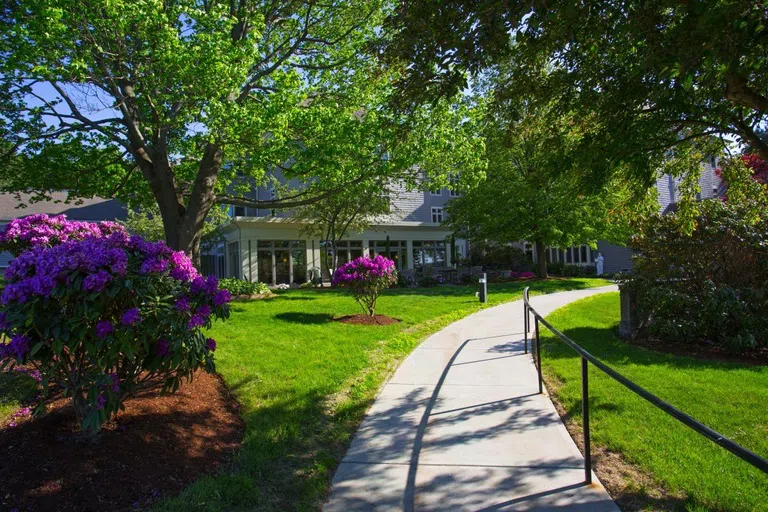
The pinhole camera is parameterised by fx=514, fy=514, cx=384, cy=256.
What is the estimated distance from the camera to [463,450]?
4.38m

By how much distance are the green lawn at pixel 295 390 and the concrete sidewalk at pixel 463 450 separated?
0.87 ft

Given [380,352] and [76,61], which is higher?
[76,61]

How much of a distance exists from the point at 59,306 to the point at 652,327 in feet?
29.2

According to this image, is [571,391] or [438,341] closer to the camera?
[571,391]

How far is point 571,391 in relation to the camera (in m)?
6.02

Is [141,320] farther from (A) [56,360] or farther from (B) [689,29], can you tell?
(B) [689,29]

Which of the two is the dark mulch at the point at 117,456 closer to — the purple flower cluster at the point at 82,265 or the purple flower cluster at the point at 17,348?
the purple flower cluster at the point at 17,348

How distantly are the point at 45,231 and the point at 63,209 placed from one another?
88.0 ft

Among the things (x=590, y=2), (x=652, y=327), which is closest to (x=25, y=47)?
(x=590, y=2)

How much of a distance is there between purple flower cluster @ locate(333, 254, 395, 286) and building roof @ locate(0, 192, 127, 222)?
2057cm

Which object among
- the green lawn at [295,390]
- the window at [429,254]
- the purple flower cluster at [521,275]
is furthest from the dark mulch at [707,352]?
the window at [429,254]

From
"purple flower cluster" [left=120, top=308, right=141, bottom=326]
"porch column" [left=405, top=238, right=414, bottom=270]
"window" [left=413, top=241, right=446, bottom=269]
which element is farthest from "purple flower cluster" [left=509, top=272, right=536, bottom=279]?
"purple flower cluster" [left=120, top=308, right=141, bottom=326]

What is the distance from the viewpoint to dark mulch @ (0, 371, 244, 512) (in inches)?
134

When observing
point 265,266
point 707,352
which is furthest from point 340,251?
point 707,352
